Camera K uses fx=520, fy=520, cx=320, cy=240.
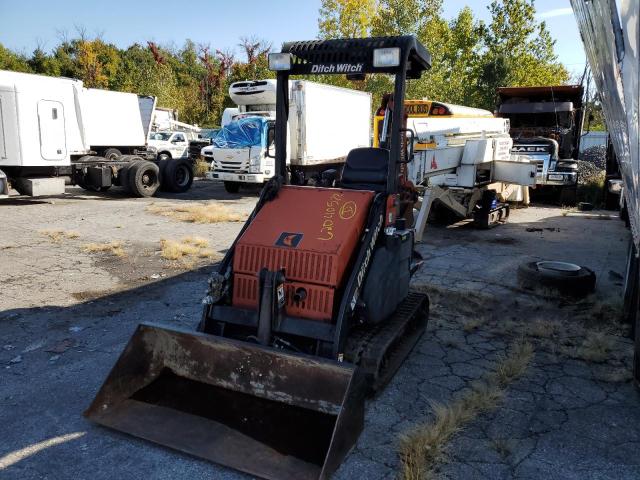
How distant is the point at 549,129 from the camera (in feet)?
48.5

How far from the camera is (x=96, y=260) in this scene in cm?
797

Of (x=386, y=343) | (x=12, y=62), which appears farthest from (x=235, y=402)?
(x=12, y=62)

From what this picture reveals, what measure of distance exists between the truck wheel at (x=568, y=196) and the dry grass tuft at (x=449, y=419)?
35.8 ft

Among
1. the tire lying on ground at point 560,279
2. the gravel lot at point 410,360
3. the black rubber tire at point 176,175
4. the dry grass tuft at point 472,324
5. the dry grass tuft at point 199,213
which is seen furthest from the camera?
the black rubber tire at point 176,175

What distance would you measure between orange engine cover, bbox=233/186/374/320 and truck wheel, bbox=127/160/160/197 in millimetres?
11631

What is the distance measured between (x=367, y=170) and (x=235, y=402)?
226cm

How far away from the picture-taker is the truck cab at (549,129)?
45.4 ft

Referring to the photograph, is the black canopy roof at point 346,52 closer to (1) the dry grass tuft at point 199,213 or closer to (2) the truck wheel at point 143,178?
(1) the dry grass tuft at point 199,213

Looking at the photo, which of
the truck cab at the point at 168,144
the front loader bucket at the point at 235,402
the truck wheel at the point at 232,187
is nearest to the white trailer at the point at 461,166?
the front loader bucket at the point at 235,402

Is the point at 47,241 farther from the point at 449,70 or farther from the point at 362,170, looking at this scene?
the point at 449,70

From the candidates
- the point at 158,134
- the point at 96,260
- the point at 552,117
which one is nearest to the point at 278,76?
the point at 96,260

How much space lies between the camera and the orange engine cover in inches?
150

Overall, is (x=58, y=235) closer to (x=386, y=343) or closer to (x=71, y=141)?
(x=71, y=141)

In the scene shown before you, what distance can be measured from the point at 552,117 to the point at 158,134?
15.4 m
